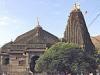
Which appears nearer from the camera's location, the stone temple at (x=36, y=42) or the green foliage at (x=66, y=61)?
the green foliage at (x=66, y=61)

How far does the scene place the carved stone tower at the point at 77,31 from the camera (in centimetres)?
9531

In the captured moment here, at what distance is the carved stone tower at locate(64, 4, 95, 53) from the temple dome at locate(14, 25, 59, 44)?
4554mm

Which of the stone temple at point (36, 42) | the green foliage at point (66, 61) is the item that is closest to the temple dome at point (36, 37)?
the stone temple at point (36, 42)

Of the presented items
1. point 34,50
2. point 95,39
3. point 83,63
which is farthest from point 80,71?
point 95,39

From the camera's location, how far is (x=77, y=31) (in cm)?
9662

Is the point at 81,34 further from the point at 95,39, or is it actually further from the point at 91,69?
the point at 95,39

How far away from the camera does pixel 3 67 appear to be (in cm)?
9862

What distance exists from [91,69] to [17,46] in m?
24.5

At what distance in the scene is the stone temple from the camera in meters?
91.2

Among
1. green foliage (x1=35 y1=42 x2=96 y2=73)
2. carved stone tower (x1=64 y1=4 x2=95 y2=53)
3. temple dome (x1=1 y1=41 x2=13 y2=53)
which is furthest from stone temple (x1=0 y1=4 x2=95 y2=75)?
green foliage (x1=35 y1=42 x2=96 y2=73)

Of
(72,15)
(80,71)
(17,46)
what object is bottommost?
Answer: (80,71)

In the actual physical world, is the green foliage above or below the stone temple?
below

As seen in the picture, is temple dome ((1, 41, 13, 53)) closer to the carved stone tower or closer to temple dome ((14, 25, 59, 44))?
temple dome ((14, 25, 59, 44))

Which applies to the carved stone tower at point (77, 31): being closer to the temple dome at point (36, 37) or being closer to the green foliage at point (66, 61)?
the temple dome at point (36, 37)
